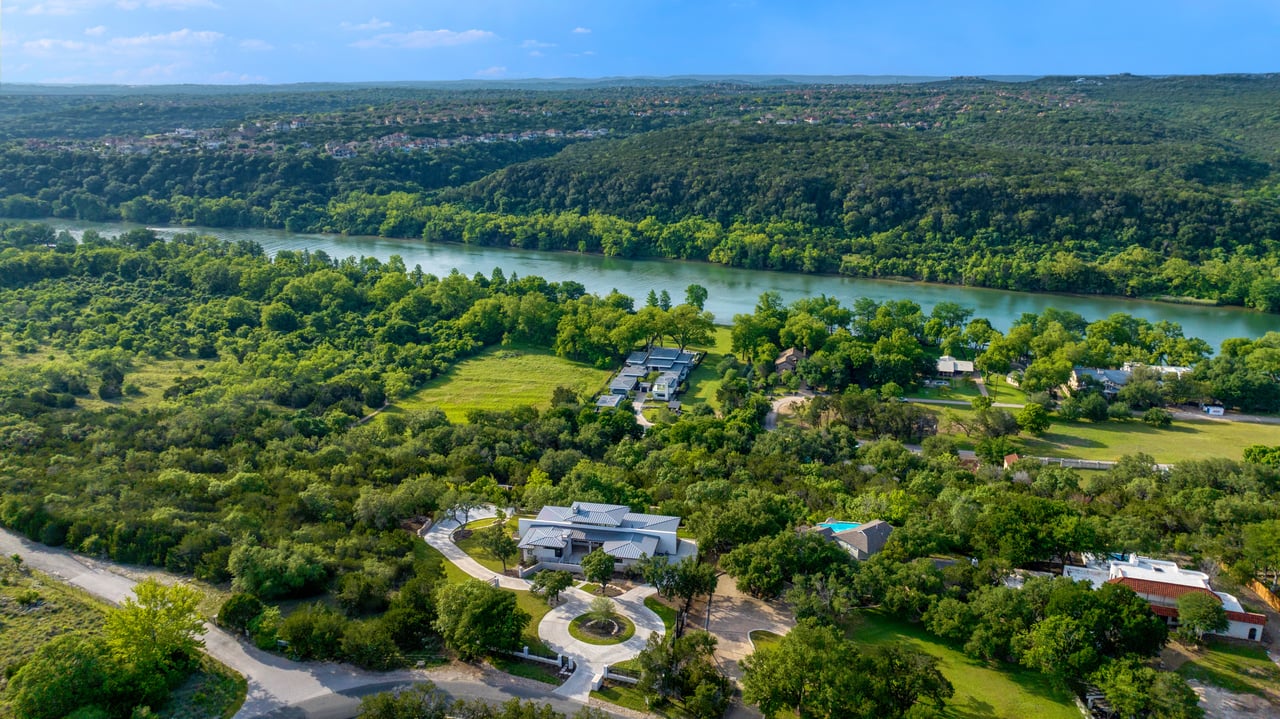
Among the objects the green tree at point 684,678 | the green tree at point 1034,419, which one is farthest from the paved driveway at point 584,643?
the green tree at point 1034,419

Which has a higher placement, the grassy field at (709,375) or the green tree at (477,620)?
the green tree at (477,620)

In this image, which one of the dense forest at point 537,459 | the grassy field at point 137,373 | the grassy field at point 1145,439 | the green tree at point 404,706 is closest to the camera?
the green tree at point 404,706

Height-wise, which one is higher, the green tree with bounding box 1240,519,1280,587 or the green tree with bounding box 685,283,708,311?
the green tree with bounding box 685,283,708,311

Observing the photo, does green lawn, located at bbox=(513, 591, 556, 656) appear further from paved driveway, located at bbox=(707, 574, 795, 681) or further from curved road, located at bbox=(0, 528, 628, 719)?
paved driveway, located at bbox=(707, 574, 795, 681)

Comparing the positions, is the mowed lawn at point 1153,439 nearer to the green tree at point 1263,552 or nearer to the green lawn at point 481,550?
the green tree at point 1263,552

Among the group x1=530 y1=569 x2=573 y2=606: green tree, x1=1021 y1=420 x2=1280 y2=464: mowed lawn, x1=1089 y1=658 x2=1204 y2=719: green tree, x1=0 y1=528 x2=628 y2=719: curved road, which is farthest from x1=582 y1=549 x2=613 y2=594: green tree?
x1=1021 y1=420 x2=1280 y2=464: mowed lawn

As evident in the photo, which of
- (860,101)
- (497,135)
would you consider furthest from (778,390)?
(860,101)

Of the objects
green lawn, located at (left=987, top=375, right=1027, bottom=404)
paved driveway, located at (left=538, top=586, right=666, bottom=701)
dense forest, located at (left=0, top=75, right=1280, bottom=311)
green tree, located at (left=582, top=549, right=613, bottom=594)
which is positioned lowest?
green lawn, located at (left=987, top=375, right=1027, bottom=404)
